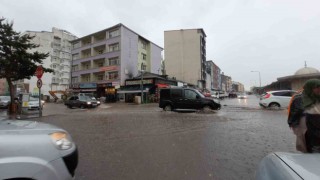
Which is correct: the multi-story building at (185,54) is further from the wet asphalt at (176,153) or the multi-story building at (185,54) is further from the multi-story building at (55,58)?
the wet asphalt at (176,153)

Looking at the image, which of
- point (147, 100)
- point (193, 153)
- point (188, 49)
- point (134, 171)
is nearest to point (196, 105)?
point (193, 153)

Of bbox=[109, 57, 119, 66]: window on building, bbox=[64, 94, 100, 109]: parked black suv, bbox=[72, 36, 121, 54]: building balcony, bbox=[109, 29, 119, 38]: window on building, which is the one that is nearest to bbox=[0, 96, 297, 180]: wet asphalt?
bbox=[64, 94, 100, 109]: parked black suv

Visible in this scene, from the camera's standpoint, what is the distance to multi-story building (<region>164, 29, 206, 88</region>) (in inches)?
2694

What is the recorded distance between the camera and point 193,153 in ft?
19.5

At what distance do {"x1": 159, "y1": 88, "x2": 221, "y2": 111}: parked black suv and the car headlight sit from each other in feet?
48.6

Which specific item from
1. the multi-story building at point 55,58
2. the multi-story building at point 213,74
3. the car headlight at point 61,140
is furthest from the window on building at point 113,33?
the multi-story building at point 213,74

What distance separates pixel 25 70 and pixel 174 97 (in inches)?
464

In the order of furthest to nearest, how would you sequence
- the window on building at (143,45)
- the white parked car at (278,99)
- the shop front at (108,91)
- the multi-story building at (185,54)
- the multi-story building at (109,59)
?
the multi-story building at (185,54) < the window on building at (143,45) < the multi-story building at (109,59) < the shop front at (108,91) < the white parked car at (278,99)

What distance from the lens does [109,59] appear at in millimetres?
51281

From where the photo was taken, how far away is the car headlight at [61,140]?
9.56ft

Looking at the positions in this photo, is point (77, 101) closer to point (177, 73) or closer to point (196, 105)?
point (196, 105)

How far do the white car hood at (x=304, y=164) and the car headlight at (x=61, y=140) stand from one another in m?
2.35

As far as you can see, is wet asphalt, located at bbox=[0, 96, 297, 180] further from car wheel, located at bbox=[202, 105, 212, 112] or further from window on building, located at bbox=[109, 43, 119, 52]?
window on building, located at bbox=[109, 43, 119, 52]

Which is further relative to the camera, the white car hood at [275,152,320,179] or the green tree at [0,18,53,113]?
the green tree at [0,18,53,113]
